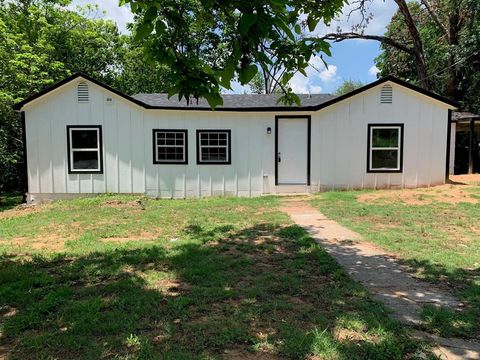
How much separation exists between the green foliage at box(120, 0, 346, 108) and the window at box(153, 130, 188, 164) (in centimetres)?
838

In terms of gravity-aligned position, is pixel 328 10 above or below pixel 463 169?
above

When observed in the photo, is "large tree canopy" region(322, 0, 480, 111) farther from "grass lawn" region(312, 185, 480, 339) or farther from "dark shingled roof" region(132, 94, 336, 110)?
"grass lawn" region(312, 185, 480, 339)

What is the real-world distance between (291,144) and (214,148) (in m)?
2.46

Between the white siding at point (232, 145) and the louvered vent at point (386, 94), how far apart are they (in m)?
0.11

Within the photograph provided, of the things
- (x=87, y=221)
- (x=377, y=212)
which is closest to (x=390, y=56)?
(x=377, y=212)

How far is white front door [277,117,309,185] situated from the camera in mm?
12727

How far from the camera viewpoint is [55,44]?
22.5 meters

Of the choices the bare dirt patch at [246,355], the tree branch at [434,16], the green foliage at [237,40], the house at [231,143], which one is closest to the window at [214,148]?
the house at [231,143]

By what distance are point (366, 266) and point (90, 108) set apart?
32.9 ft

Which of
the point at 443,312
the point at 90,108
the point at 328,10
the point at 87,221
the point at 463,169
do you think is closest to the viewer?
the point at 443,312

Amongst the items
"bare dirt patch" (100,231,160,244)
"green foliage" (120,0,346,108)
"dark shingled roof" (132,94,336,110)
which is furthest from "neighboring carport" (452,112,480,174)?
"green foliage" (120,0,346,108)

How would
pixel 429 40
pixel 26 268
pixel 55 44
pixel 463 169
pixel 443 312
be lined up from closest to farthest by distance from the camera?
1. pixel 443 312
2. pixel 26 268
3. pixel 463 169
4. pixel 55 44
5. pixel 429 40

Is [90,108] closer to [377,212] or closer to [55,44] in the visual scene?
[377,212]

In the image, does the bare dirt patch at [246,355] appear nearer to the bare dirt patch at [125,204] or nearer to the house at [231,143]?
the bare dirt patch at [125,204]
